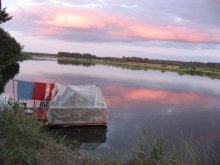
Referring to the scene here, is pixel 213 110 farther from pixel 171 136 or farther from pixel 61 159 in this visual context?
pixel 61 159

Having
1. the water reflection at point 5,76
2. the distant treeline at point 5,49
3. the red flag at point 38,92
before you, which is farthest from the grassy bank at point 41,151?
the distant treeline at point 5,49

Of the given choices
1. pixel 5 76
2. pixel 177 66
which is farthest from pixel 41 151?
pixel 177 66

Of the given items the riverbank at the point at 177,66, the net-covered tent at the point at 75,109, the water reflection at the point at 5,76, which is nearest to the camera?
the net-covered tent at the point at 75,109

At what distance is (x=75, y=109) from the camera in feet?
83.8

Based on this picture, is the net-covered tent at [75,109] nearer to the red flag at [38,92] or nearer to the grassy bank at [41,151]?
the red flag at [38,92]

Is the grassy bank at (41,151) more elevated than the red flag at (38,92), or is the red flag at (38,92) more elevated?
the grassy bank at (41,151)

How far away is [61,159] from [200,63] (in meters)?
142

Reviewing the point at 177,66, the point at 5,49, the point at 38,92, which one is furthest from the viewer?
the point at 177,66

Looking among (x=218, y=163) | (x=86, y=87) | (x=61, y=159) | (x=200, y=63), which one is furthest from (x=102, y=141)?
(x=200, y=63)

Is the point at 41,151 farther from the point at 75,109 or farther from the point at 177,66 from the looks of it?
the point at 177,66

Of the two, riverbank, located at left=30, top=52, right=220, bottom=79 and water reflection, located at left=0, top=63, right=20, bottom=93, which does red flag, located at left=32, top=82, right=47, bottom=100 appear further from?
riverbank, located at left=30, top=52, right=220, bottom=79

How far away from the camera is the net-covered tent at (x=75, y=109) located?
25.1 meters

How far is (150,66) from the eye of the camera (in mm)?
→ 161000

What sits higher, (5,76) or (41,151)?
(41,151)
